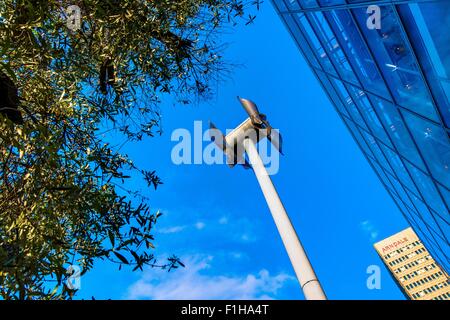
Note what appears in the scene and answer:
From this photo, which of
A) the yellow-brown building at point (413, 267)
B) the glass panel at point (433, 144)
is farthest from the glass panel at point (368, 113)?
the yellow-brown building at point (413, 267)

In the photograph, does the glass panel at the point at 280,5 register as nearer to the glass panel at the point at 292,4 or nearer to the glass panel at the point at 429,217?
the glass panel at the point at 292,4

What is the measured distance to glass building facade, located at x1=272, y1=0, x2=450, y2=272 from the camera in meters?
5.83

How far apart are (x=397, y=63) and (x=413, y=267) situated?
558ft

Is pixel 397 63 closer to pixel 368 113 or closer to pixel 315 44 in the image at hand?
pixel 368 113

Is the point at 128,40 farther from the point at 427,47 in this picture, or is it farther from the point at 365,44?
the point at 365,44

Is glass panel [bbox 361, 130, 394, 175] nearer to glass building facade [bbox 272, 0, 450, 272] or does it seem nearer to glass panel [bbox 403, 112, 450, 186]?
glass building facade [bbox 272, 0, 450, 272]

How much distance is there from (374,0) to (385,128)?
17.4 feet

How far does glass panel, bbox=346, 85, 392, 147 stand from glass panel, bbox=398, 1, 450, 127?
15.8 feet

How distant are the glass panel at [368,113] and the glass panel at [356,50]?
116 cm

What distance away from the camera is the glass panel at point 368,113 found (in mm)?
11220

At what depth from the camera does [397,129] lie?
962 centimetres

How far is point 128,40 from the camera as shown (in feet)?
16.9

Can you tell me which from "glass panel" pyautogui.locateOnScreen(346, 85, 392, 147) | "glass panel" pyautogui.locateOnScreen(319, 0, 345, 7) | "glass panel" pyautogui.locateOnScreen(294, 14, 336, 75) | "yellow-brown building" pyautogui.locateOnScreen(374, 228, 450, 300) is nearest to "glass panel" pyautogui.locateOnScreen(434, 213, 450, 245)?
"glass panel" pyautogui.locateOnScreen(346, 85, 392, 147)

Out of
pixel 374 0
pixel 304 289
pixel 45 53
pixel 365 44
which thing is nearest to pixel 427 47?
pixel 374 0
